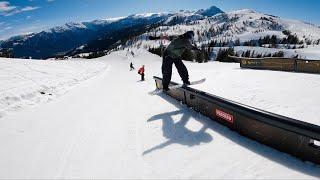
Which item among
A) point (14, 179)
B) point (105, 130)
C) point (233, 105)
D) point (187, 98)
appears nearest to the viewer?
point (14, 179)

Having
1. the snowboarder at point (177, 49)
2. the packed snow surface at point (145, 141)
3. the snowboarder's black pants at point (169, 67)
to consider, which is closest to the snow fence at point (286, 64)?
the packed snow surface at point (145, 141)

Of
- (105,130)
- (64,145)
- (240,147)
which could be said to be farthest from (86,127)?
(240,147)

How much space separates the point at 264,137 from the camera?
196 inches

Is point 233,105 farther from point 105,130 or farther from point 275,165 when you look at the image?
point 105,130

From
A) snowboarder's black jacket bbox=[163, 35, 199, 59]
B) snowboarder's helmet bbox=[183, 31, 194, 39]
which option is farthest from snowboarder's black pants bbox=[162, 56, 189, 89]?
snowboarder's helmet bbox=[183, 31, 194, 39]

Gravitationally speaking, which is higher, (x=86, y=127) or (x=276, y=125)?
(x=276, y=125)

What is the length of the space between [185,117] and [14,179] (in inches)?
163

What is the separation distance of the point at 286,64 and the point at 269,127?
1466 cm

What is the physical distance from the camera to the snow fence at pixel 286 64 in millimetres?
15719

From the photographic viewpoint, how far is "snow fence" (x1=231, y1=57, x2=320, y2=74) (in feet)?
51.6

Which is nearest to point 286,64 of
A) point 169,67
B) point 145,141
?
point 169,67

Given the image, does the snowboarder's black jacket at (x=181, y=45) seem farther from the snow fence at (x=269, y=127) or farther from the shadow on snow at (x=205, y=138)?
the snow fence at (x=269, y=127)

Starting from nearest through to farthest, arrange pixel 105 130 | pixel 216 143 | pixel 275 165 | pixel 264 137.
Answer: pixel 275 165
pixel 264 137
pixel 216 143
pixel 105 130

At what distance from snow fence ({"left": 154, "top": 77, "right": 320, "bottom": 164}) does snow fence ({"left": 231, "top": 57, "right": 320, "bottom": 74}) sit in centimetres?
1146
